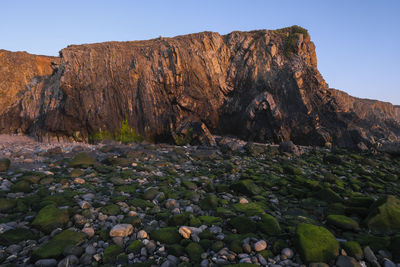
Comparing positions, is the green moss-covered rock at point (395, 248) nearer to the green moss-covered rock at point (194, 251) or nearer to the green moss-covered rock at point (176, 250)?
the green moss-covered rock at point (194, 251)

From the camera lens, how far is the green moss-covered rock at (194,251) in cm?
338

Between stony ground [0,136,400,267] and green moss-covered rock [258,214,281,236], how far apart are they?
0.02 meters

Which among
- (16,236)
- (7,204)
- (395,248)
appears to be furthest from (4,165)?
(395,248)

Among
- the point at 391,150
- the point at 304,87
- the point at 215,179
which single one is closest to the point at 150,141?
the point at 215,179

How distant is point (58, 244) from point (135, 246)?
1.28 metres

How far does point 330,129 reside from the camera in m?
19.3

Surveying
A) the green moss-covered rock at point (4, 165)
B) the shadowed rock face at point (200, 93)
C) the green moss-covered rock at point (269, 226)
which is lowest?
Answer: the green moss-covered rock at point (4, 165)

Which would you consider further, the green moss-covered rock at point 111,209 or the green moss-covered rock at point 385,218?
the green moss-covered rock at point 111,209

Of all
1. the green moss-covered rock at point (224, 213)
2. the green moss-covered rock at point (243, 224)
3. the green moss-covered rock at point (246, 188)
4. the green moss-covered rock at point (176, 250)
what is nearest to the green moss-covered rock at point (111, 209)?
the green moss-covered rock at point (176, 250)

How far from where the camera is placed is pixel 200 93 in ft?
67.8

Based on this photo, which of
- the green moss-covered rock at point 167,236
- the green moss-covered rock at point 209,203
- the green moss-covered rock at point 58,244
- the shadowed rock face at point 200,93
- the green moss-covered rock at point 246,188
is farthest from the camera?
the shadowed rock face at point 200,93

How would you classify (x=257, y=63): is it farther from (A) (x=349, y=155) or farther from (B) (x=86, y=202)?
(B) (x=86, y=202)

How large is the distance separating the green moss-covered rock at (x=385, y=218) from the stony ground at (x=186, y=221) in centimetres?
2

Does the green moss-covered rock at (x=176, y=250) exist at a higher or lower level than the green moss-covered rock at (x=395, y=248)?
lower
